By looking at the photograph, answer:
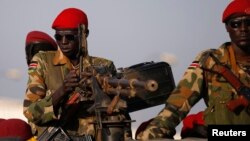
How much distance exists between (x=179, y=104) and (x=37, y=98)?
8.55 feet

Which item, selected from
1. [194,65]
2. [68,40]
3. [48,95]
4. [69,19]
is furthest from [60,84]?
[194,65]

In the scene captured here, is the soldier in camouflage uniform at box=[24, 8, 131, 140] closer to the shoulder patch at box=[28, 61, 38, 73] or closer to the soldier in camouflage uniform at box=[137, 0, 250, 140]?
the shoulder patch at box=[28, 61, 38, 73]

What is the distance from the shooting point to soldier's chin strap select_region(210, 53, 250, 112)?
10.5 metres

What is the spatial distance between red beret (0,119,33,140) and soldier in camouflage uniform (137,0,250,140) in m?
2.14

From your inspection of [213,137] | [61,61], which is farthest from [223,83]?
[61,61]

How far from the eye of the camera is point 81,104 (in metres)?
12.0

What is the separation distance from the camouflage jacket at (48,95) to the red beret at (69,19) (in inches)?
18.2

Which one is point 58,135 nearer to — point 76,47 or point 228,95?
point 76,47

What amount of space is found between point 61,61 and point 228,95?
299 cm

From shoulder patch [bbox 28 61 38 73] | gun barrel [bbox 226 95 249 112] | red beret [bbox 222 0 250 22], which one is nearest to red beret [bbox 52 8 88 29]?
shoulder patch [bbox 28 61 38 73]

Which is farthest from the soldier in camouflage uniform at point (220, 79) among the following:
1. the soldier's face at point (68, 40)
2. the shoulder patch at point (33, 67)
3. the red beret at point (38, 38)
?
the red beret at point (38, 38)

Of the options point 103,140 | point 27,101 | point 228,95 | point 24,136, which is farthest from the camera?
point 27,101

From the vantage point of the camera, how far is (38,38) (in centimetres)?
1602

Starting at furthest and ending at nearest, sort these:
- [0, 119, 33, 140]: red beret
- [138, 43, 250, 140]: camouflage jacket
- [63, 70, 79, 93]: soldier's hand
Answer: [0, 119, 33, 140]: red beret, [63, 70, 79, 93]: soldier's hand, [138, 43, 250, 140]: camouflage jacket
